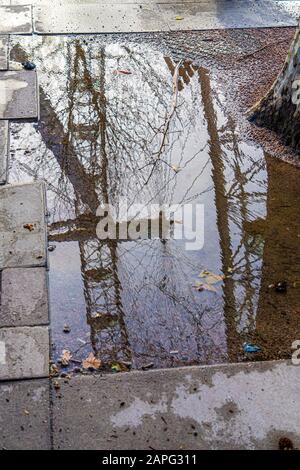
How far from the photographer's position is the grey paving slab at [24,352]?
11.5 feet

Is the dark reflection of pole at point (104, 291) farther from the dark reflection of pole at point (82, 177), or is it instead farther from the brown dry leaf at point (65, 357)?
the brown dry leaf at point (65, 357)

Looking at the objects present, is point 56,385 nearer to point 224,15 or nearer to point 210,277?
point 210,277

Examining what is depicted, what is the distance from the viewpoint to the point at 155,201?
5082 millimetres

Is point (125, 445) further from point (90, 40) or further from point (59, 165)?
point (90, 40)

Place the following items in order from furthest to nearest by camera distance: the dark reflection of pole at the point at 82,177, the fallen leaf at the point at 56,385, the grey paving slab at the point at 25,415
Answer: the dark reflection of pole at the point at 82,177 < the fallen leaf at the point at 56,385 < the grey paving slab at the point at 25,415

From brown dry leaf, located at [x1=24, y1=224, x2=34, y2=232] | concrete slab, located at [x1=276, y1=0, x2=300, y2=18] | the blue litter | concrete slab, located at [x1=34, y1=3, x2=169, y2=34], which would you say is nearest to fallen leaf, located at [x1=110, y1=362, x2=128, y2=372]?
the blue litter

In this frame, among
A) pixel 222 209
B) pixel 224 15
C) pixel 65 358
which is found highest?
pixel 224 15

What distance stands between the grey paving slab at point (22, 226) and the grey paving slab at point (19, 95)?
1.34 meters

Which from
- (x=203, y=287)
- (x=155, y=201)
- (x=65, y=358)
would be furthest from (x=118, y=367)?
(x=155, y=201)

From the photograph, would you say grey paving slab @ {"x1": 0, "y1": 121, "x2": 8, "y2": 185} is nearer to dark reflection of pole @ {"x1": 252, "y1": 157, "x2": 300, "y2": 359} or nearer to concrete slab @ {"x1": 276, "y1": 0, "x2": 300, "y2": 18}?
dark reflection of pole @ {"x1": 252, "y1": 157, "x2": 300, "y2": 359}

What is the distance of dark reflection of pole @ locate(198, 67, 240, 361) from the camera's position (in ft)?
12.9

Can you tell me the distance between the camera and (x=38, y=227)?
465cm

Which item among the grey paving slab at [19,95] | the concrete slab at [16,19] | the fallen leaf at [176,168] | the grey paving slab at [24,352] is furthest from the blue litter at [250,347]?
the concrete slab at [16,19]

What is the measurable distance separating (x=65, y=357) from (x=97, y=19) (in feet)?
18.8
